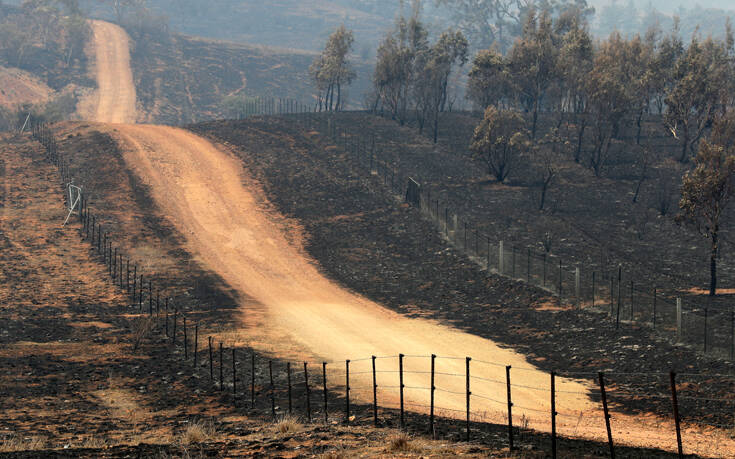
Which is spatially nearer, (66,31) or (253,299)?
(253,299)

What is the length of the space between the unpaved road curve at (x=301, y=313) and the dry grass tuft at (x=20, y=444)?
10757 millimetres

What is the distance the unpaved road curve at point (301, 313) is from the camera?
80.4ft

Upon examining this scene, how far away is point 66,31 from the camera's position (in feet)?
491

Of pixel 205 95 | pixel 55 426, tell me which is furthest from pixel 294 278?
pixel 205 95

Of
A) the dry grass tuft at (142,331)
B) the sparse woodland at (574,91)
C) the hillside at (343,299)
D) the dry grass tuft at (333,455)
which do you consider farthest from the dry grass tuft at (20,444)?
the sparse woodland at (574,91)

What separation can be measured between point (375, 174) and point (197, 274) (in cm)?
2500

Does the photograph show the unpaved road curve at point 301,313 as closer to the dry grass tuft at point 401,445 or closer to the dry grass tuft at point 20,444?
the dry grass tuft at point 401,445

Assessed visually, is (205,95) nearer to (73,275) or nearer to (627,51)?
(627,51)

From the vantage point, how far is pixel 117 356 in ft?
97.3

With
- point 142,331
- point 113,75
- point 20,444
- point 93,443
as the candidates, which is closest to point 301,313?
point 142,331

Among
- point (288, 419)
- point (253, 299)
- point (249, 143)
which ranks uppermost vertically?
point (249, 143)

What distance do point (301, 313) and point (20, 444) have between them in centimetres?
2203

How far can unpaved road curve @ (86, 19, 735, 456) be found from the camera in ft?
80.4

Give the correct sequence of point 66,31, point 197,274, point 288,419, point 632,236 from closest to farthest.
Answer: point 288,419 < point 197,274 < point 632,236 < point 66,31
